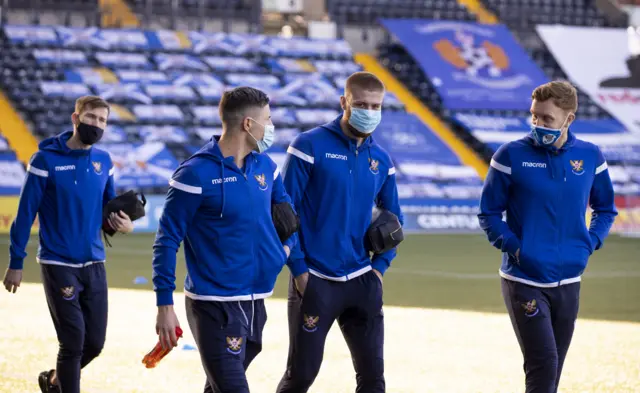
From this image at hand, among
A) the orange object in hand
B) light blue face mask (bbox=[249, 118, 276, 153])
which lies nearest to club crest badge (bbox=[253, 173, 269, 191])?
light blue face mask (bbox=[249, 118, 276, 153])

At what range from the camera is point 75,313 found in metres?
7.70

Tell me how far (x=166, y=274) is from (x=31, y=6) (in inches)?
1387

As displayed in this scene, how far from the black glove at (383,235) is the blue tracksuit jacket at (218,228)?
3.35ft

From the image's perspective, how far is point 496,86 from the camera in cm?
4159

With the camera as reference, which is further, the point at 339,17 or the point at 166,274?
the point at 339,17

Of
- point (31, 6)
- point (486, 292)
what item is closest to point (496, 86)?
point (31, 6)

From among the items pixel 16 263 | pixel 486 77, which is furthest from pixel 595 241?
pixel 486 77

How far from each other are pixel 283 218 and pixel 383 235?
35.2 inches

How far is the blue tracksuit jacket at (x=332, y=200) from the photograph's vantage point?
21.6 feet

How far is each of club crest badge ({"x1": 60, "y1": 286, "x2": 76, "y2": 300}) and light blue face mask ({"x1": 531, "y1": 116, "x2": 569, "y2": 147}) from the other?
3.32m

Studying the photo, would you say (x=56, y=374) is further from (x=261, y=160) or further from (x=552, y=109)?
(x=552, y=109)

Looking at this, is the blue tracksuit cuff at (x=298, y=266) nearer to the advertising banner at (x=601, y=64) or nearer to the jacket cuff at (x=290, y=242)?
the jacket cuff at (x=290, y=242)

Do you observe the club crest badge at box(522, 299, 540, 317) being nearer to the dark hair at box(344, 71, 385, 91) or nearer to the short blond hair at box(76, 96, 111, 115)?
the dark hair at box(344, 71, 385, 91)

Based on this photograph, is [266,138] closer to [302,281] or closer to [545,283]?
[302,281]
